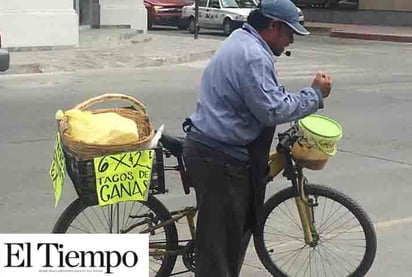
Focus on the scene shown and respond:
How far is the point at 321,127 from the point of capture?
178 inches

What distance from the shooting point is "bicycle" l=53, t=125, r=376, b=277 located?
14.8 ft

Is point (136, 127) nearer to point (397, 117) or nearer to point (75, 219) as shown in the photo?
point (75, 219)

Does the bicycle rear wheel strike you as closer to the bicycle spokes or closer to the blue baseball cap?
the bicycle spokes

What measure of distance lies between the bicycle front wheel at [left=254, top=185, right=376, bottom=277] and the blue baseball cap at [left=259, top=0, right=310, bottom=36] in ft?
3.80

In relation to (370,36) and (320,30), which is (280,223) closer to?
(370,36)

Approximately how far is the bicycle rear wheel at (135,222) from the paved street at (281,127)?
30.5 inches

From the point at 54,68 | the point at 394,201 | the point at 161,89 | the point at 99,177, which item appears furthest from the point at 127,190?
the point at 54,68

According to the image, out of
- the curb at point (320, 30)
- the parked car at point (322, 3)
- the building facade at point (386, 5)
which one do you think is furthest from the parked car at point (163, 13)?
the building facade at point (386, 5)

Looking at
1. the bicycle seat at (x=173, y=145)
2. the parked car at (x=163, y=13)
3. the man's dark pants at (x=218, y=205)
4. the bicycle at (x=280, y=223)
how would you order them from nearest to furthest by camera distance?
the man's dark pants at (x=218, y=205)
the bicycle seat at (x=173, y=145)
the bicycle at (x=280, y=223)
the parked car at (x=163, y=13)

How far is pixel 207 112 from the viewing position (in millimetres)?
3926

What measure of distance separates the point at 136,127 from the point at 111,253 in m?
1.30

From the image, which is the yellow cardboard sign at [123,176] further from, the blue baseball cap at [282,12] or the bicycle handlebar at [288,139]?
the blue baseball cap at [282,12]

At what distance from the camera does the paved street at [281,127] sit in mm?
6411

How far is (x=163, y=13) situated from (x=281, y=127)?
22.7 m
